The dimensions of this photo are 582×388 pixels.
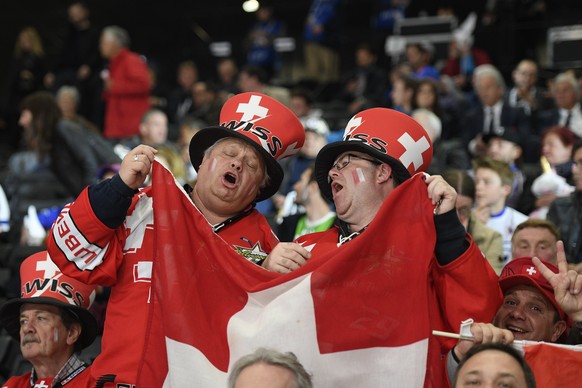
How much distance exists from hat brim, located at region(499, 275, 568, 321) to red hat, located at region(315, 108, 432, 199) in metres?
0.58

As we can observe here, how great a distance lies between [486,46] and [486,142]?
4.69 metres

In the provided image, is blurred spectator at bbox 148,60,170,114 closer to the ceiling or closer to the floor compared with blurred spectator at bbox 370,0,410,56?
closer to the floor

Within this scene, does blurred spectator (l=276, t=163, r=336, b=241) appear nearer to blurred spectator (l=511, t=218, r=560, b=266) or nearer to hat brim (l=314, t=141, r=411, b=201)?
blurred spectator (l=511, t=218, r=560, b=266)

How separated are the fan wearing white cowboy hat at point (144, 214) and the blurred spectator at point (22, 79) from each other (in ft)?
31.8

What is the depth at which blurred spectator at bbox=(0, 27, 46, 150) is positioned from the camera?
1356 centimetres

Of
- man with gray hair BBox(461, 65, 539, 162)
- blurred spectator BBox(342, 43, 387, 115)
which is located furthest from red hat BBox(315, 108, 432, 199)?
blurred spectator BBox(342, 43, 387, 115)

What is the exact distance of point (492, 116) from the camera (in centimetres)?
962

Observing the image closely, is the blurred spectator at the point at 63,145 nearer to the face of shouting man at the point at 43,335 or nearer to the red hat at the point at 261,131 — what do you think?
the face of shouting man at the point at 43,335

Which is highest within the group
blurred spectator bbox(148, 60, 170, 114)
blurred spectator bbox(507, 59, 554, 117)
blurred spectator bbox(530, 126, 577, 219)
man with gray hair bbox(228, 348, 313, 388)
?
blurred spectator bbox(148, 60, 170, 114)

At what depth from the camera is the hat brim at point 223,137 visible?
13.8 feet

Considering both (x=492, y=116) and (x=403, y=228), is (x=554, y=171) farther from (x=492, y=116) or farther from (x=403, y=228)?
(x=403, y=228)

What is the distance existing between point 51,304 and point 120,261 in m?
0.67

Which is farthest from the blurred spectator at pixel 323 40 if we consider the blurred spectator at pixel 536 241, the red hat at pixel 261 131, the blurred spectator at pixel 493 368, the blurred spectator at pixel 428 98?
the blurred spectator at pixel 493 368

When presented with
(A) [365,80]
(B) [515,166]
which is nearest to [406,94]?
(B) [515,166]
